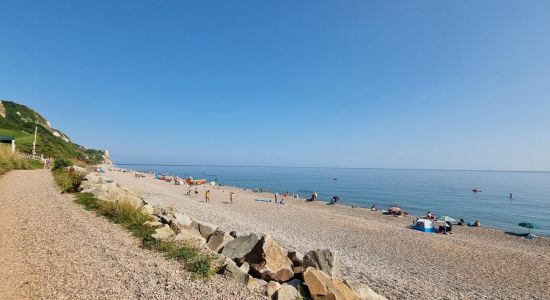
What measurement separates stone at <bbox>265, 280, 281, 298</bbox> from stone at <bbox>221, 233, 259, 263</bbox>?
146 centimetres

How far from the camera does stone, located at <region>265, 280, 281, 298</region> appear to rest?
6698 mm

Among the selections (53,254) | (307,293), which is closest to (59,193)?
(53,254)

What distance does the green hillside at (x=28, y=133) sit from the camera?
158 feet

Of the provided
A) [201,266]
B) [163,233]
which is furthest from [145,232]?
[201,266]

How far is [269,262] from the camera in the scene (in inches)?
306

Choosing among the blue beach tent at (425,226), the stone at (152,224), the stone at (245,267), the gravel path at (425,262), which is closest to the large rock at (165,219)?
the stone at (152,224)

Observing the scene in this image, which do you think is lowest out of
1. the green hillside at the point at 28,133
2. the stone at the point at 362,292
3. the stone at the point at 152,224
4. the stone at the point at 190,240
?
the stone at the point at 362,292

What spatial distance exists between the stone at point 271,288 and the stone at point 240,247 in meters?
1.46

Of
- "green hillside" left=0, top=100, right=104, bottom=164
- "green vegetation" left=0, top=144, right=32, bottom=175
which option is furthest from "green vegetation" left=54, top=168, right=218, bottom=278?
"green hillside" left=0, top=100, right=104, bottom=164

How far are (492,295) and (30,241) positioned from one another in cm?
1846

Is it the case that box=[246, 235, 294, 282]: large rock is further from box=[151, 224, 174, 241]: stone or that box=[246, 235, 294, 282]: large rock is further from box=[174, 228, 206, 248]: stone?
box=[151, 224, 174, 241]: stone

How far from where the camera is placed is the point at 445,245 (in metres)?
21.9

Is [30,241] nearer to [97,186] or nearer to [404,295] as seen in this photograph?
[97,186]

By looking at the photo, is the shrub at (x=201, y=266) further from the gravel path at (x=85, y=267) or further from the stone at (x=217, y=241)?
the stone at (x=217, y=241)
